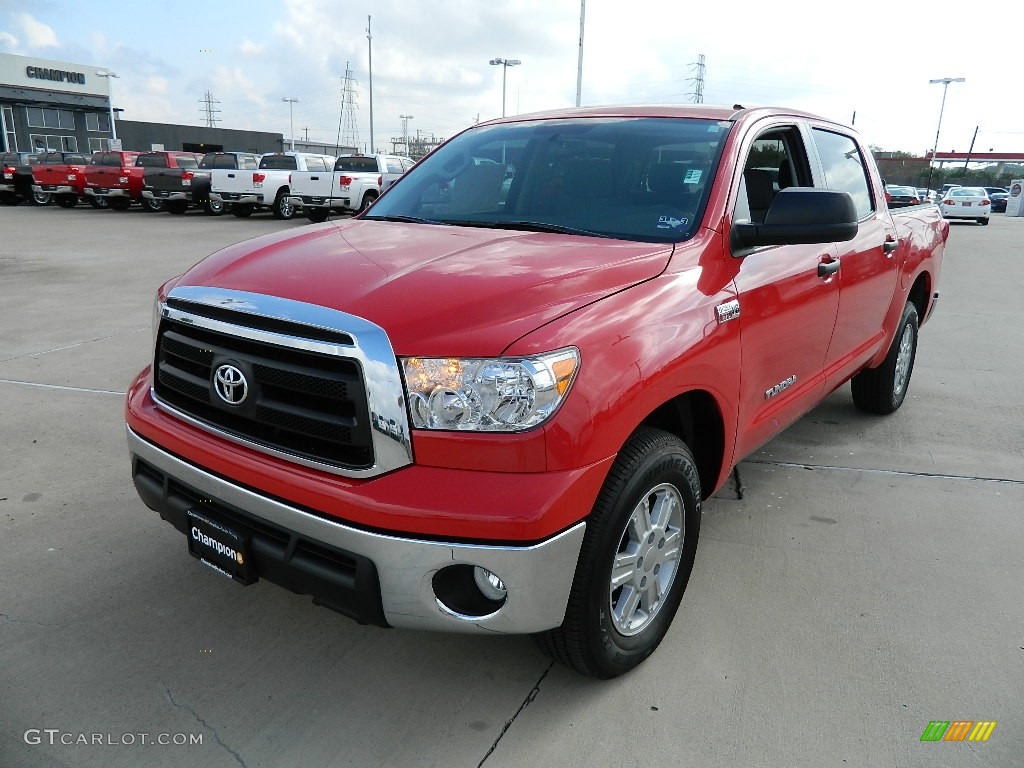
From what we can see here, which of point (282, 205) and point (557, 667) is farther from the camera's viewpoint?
point (282, 205)

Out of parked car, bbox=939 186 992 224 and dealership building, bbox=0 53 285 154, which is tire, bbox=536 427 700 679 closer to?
parked car, bbox=939 186 992 224

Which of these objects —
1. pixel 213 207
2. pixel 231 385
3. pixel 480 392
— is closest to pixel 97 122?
pixel 213 207

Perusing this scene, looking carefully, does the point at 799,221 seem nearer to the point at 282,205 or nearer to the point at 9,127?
the point at 282,205

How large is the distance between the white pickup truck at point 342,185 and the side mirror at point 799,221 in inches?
718

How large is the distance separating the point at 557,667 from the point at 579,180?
1.86 m

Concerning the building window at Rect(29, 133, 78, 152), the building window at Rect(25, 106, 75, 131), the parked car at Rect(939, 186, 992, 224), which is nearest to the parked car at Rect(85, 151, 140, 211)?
the parked car at Rect(939, 186, 992, 224)

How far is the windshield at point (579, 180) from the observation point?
2.92 meters

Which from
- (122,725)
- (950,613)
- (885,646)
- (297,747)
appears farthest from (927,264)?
(122,725)

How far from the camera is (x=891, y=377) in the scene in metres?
5.04

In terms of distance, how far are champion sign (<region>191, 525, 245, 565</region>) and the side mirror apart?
194 centimetres

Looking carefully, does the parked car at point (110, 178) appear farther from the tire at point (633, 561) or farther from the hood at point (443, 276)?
the tire at point (633, 561)

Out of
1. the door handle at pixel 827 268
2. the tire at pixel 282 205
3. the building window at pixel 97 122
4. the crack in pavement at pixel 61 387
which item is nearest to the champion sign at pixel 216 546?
the door handle at pixel 827 268

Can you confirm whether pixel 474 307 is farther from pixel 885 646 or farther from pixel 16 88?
pixel 16 88

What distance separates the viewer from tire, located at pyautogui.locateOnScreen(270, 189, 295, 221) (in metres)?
21.0
